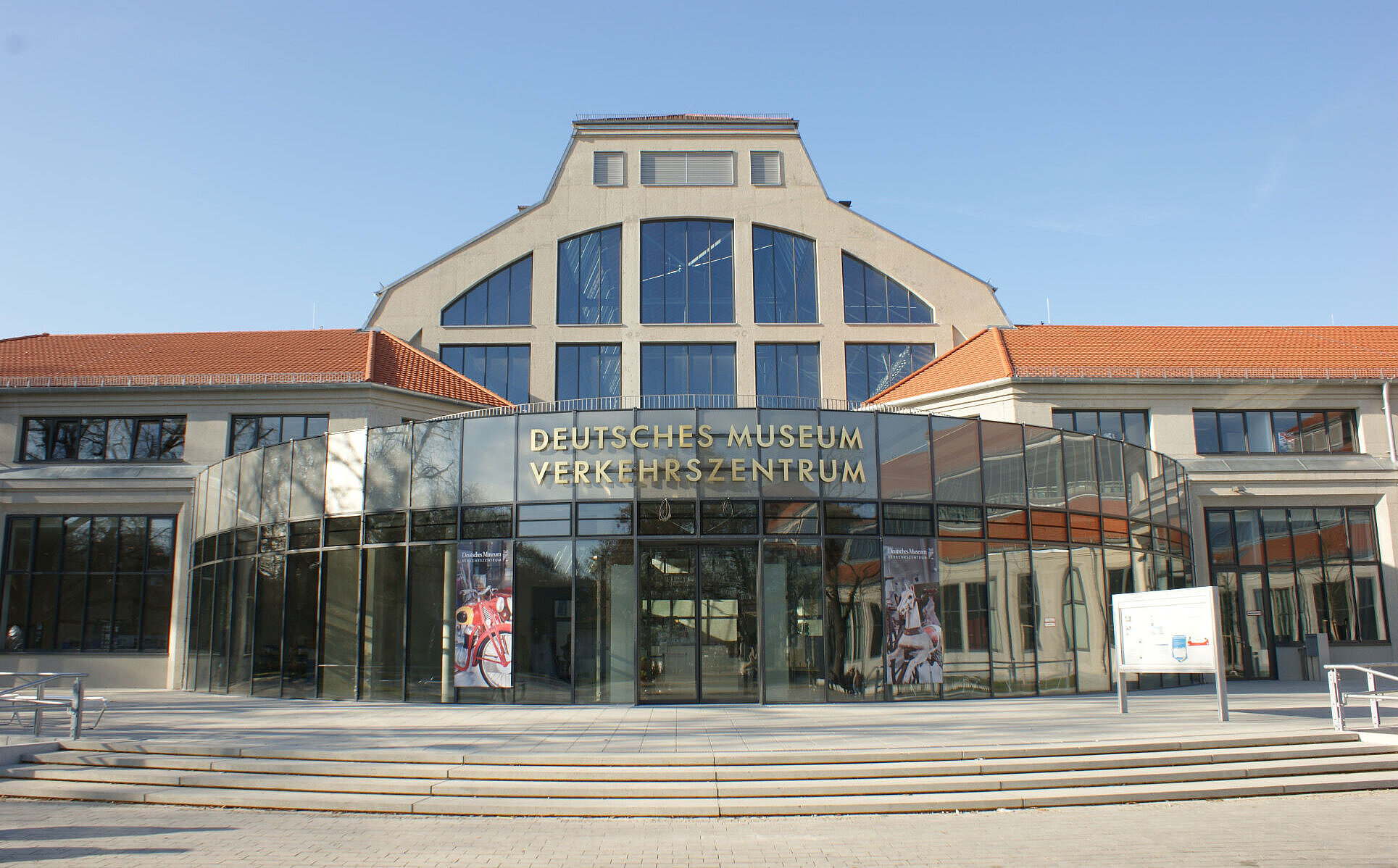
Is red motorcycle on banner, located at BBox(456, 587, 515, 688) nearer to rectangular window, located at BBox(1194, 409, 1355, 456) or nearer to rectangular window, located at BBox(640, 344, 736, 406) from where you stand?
rectangular window, located at BBox(640, 344, 736, 406)

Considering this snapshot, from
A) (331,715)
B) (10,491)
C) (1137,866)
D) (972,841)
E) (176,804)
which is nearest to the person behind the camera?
(1137,866)

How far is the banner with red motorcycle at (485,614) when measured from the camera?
19094mm

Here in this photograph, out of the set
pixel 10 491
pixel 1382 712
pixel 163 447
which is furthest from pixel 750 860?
pixel 10 491

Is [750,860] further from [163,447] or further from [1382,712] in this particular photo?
[163,447]

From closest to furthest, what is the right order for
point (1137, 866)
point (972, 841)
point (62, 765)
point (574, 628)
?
point (1137, 866), point (972, 841), point (62, 765), point (574, 628)

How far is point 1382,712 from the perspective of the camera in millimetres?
17812

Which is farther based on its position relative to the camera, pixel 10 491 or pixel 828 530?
pixel 10 491

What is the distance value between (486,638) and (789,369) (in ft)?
57.8

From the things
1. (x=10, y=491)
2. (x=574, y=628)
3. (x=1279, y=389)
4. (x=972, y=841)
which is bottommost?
(x=972, y=841)

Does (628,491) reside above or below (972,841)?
above

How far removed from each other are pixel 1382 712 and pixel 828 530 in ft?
34.7

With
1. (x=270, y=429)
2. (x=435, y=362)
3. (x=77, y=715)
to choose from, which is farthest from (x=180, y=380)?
(x=77, y=715)

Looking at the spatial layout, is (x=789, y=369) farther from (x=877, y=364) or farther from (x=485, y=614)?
(x=485, y=614)

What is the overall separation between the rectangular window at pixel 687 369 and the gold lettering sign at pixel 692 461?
46.3ft
